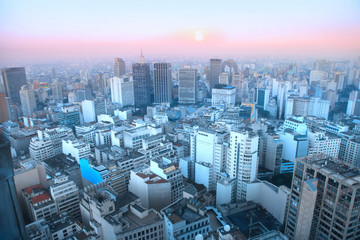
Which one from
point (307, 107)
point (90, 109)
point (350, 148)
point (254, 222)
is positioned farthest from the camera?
point (307, 107)

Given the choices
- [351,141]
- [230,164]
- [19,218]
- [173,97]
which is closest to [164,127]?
[230,164]

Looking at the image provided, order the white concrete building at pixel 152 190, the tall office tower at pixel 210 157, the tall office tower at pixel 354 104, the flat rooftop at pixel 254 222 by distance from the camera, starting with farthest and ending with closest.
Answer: the tall office tower at pixel 354 104, the tall office tower at pixel 210 157, the white concrete building at pixel 152 190, the flat rooftop at pixel 254 222

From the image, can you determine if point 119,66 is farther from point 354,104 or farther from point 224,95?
point 354,104

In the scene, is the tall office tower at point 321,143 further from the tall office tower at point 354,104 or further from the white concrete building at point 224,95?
the white concrete building at point 224,95

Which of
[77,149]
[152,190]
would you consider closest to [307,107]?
[152,190]

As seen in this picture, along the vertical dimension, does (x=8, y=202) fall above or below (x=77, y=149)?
above

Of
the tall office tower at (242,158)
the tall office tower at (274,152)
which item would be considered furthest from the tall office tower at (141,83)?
the tall office tower at (242,158)

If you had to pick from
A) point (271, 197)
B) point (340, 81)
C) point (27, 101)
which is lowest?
point (271, 197)
